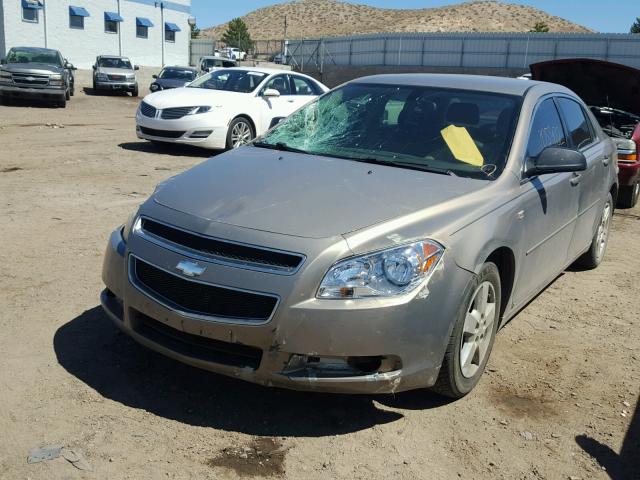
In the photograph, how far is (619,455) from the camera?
3.33m

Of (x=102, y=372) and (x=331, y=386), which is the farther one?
(x=102, y=372)

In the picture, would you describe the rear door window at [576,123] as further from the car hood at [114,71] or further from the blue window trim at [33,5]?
the blue window trim at [33,5]

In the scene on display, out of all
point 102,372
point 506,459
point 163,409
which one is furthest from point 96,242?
point 506,459

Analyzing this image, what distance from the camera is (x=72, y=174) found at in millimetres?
9547

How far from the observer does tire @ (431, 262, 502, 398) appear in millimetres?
3434

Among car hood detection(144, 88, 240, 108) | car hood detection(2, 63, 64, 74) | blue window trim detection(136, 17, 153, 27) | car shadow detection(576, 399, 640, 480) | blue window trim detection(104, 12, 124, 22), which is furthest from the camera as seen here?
blue window trim detection(136, 17, 153, 27)

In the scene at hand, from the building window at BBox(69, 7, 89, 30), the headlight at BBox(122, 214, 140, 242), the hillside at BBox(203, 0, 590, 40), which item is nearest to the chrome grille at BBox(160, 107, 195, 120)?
the headlight at BBox(122, 214, 140, 242)

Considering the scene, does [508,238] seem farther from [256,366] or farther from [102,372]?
[102,372]

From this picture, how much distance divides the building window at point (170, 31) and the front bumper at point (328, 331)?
44.1 metres

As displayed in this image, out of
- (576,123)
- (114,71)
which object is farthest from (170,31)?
(576,123)

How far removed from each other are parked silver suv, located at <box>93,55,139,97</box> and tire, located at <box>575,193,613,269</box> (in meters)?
25.3

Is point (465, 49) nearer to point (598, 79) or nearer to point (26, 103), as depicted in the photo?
point (26, 103)

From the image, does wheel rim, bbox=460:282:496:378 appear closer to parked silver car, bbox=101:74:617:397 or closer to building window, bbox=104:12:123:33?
parked silver car, bbox=101:74:617:397

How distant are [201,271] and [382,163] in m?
1.48
